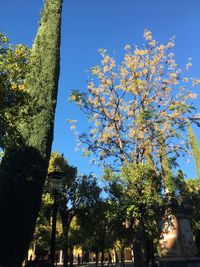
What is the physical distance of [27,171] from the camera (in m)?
12.0

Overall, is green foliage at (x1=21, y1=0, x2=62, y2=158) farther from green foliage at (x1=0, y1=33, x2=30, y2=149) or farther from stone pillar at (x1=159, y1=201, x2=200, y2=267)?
stone pillar at (x1=159, y1=201, x2=200, y2=267)

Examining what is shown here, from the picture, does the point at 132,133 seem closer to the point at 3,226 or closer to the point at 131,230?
the point at 131,230

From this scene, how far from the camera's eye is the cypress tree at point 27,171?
11.0m

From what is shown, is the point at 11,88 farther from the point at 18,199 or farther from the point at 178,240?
the point at 178,240

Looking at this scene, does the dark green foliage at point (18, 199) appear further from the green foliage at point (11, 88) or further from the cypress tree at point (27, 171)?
the green foliage at point (11, 88)

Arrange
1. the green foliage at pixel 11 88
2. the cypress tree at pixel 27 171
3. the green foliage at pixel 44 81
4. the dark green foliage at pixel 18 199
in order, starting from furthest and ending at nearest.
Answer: the green foliage at pixel 44 81 < the cypress tree at pixel 27 171 < the dark green foliage at pixel 18 199 < the green foliage at pixel 11 88

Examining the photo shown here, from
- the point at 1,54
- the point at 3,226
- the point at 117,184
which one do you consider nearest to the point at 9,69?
the point at 1,54

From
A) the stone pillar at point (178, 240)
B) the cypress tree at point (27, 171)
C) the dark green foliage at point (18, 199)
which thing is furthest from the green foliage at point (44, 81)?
the stone pillar at point (178, 240)

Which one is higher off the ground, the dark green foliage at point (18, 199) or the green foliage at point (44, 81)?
the green foliage at point (44, 81)

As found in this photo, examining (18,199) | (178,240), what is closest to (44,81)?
(18,199)

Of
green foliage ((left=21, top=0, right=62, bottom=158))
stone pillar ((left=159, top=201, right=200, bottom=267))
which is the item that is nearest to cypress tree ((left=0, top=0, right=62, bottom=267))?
green foliage ((left=21, top=0, right=62, bottom=158))

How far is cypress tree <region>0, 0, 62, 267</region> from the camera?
432 inches

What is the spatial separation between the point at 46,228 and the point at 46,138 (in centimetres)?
2057

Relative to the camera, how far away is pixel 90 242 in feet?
142
